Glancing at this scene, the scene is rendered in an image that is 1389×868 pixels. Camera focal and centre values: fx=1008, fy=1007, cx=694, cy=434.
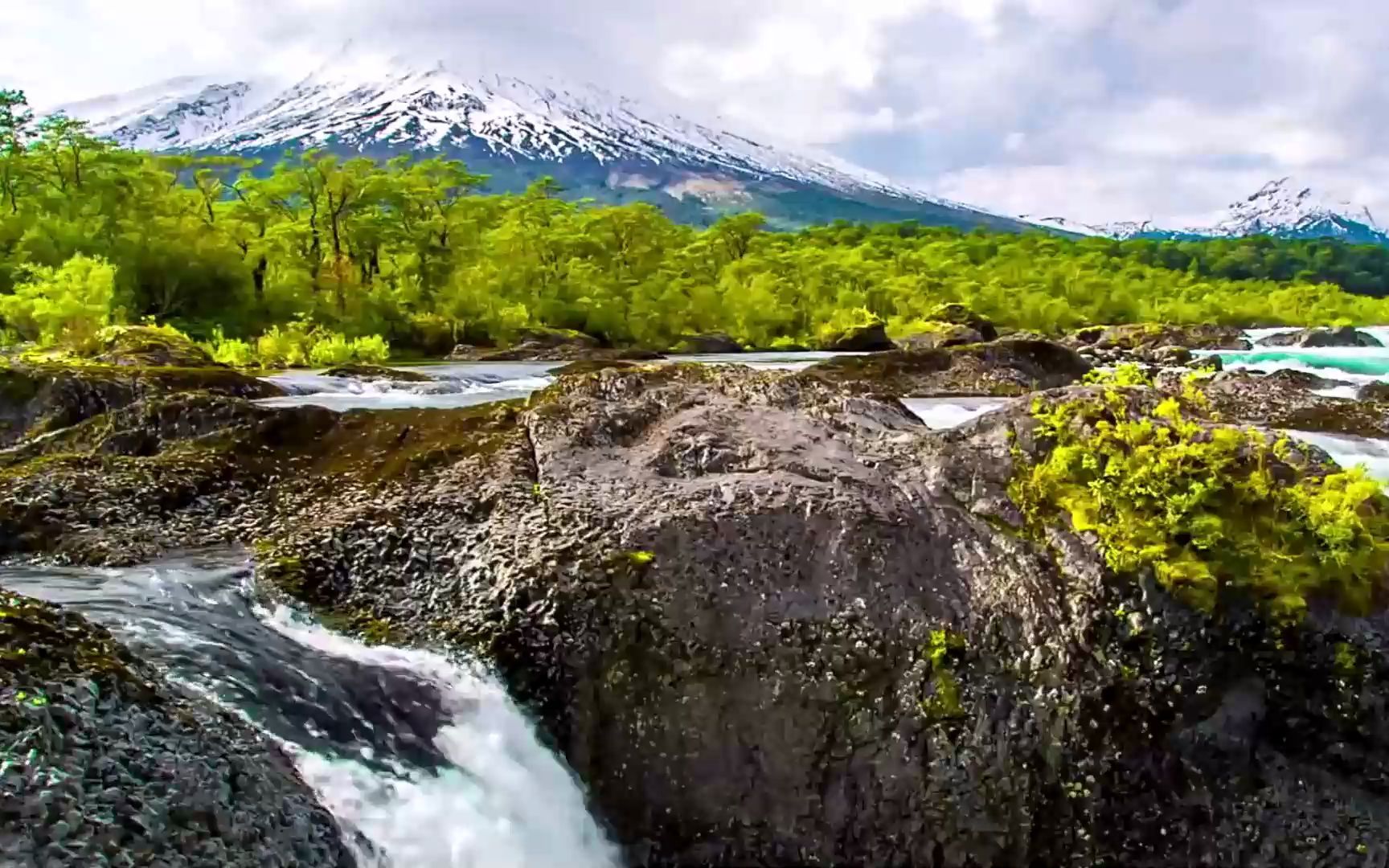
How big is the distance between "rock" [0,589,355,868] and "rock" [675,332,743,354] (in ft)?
118

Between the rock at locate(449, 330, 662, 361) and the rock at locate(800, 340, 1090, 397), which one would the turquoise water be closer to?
the rock at locate(800, 340, 1090, 397)

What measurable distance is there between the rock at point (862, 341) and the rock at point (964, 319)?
315 cm

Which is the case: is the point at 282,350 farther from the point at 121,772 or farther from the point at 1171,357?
the point at 1171,357

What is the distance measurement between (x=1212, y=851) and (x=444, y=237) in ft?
139

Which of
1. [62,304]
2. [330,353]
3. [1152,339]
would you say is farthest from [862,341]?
[62,304]

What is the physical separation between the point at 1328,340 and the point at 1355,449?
39.9 metres

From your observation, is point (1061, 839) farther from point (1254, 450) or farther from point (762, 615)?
point (1254, 450)

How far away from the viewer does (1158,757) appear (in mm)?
4828

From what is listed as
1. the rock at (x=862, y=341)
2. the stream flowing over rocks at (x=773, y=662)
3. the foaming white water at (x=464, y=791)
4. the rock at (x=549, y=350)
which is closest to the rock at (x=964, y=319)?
the rock at (x=862, y=341)

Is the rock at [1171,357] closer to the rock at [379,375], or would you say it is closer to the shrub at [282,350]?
the rock at [379,375]

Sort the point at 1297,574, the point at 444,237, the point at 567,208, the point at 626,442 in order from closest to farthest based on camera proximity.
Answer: the point at 1297,574 → the point at 626,442 → the point at 444,237 → the point at 567,208

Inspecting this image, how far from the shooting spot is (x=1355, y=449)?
42.8 ft

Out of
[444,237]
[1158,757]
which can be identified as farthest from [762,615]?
[444,237]

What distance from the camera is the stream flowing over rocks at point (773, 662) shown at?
4762mm
